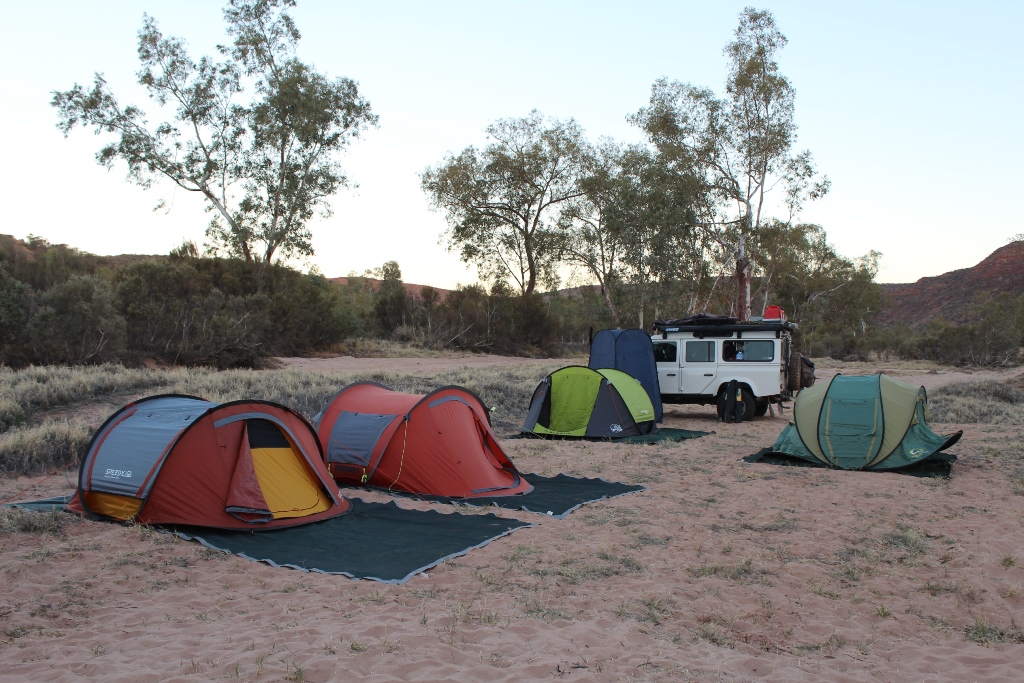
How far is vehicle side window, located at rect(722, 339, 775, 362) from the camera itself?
16141 millimetres

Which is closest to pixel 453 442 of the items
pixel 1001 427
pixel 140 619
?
pixel 140 619

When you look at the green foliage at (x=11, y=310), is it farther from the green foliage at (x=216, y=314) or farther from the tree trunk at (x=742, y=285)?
the tree trunk at (x=742, y=285)

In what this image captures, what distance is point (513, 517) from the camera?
7.75 meters

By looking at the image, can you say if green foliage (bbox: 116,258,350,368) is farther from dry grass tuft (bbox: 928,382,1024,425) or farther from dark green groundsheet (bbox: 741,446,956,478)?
dry grass tuft (bbox: 928,382,1024,425)

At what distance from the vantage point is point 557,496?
8.75 m

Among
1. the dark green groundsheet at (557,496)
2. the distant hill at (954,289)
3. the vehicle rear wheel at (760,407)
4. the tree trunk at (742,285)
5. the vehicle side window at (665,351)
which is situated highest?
the distant hill at (954,289)

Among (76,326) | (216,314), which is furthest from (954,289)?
(76,326)

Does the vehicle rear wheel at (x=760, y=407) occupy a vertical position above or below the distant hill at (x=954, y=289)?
below

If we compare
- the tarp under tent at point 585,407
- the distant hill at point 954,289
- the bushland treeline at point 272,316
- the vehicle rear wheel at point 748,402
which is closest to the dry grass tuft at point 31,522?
the tarp under tent at point 585,407

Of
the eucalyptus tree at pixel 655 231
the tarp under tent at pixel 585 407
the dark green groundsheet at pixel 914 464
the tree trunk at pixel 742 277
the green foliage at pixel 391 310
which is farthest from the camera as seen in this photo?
the green foliage at pixel 391 310

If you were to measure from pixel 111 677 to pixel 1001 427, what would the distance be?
15322 millimetres

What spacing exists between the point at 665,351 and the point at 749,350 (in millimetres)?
1770

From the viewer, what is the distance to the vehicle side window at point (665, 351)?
664 inches

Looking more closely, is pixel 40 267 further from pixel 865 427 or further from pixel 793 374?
pixel 865 427
